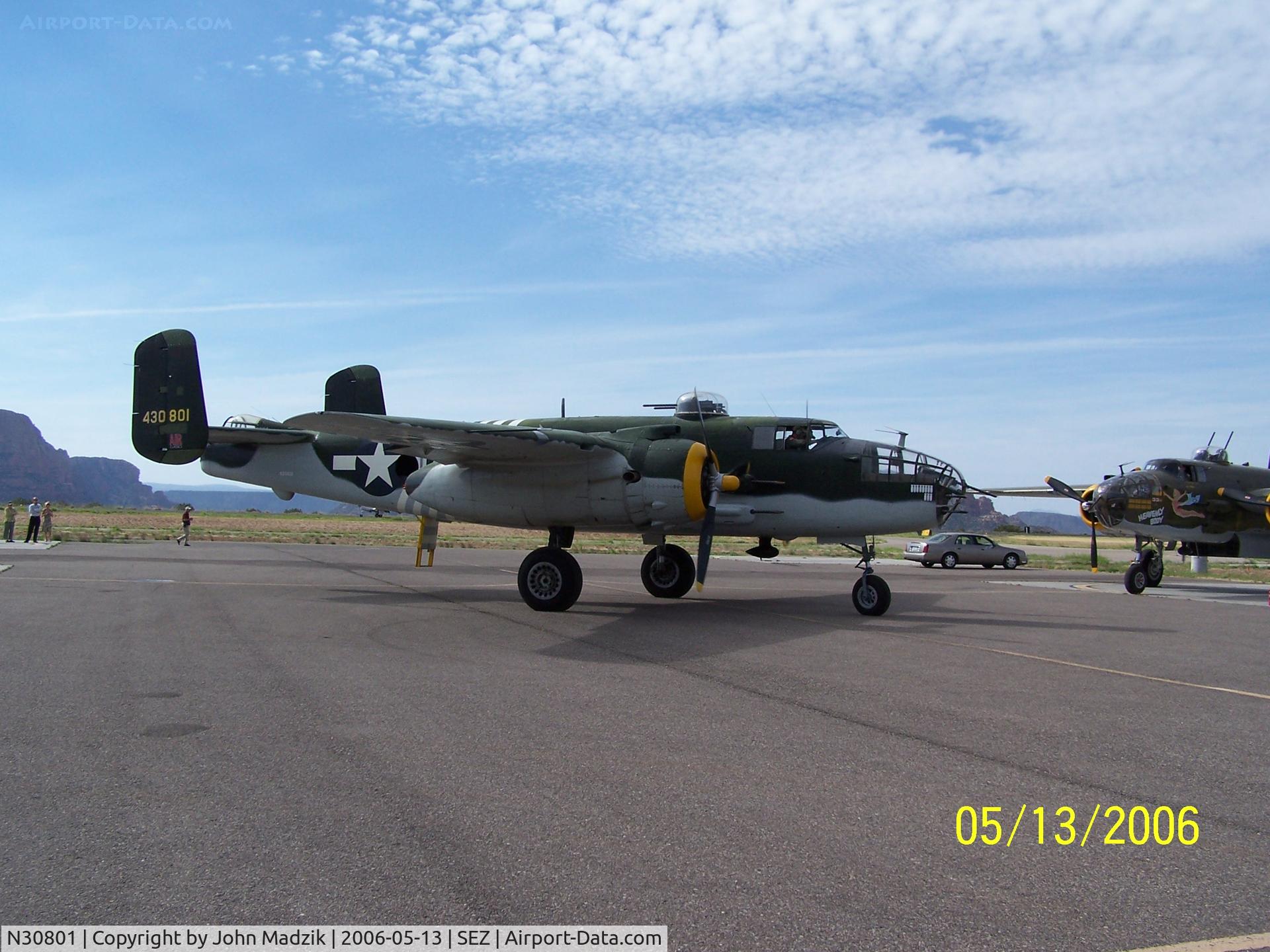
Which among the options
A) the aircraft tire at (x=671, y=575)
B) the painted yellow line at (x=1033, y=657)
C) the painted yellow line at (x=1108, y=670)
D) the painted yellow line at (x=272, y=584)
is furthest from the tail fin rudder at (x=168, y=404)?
the painted yellow line at (x=1108, y=670)

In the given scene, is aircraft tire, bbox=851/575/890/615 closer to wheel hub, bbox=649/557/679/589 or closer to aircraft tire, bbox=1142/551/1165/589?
wheel hub, bbox=649/557/679/589

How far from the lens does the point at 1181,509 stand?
79.3 ft

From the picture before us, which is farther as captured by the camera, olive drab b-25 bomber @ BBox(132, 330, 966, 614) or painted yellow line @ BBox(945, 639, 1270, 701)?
olive drab b-25 bomber @ BBox(132, 330, 966, 614)

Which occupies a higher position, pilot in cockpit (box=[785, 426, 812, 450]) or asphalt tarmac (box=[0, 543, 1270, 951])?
pilot in cockpit (box=[785, 426, 812, 450])

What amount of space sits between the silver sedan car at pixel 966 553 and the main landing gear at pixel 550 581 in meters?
27.0

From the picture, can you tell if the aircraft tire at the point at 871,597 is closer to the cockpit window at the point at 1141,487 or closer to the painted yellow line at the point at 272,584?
the painted yellow line at the point at 272,584

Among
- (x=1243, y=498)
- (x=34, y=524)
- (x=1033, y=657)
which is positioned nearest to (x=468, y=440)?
(x=1033, y=657)

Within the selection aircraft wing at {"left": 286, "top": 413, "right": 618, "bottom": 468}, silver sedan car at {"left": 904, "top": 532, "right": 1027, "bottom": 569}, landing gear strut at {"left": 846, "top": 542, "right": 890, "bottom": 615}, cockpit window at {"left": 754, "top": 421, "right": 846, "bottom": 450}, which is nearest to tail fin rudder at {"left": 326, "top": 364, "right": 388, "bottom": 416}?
aircraft wing at {"left": 286, "top": 413, "right": 618, "bottom": 468}

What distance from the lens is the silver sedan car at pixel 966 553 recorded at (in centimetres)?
3850

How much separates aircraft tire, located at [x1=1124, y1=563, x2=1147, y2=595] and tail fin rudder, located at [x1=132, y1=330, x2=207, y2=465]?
73.4 feet

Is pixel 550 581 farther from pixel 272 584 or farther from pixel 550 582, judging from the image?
pixel 272 584

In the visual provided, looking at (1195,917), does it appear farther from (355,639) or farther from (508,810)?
(355,639)

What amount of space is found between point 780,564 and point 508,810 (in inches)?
1165

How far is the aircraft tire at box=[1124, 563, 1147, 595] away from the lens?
75.5 ft
